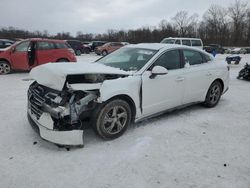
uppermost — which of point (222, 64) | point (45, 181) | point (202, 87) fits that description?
point (222, 64)

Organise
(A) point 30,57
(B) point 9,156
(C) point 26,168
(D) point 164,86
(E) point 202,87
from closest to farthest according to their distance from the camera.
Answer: (C) point 26,168
(B) point 9,156
(D) point 164,86
(E) point 202,87
(A) point 30,57

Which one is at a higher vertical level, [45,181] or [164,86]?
[164,86]

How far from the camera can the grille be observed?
351 cm

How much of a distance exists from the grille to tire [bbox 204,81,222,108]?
372cm

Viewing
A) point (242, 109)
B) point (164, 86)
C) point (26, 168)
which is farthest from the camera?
point (242, 109)

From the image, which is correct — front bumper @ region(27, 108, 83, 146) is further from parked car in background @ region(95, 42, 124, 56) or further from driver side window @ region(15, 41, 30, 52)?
parked car in background @ region(95, 42, 124, 56)

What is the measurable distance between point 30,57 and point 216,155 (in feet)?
28.9

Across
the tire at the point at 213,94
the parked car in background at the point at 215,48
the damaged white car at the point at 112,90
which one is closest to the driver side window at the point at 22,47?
the damaged white car at the point at 112,90

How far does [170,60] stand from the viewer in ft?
14.9

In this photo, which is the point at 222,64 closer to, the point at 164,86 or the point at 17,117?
the point at 164,86

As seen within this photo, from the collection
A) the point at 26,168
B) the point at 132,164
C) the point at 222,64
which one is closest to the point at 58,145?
the point at 26,168

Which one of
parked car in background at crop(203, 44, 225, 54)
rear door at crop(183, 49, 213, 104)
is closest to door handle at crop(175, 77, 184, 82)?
rear door at crop(183, 49, 213, 104)

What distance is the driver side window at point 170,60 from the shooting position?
435 cm

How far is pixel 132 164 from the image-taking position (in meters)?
3.11
